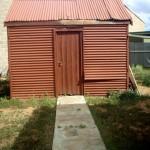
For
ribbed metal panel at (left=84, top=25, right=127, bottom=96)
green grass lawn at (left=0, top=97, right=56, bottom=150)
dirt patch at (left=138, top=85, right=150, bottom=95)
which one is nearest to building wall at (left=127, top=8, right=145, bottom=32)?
dirt patch at (left=138, top=85, right=150, bottom=95)

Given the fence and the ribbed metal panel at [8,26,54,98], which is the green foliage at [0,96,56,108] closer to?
the ribbed metal panel at [8,26,54,98]

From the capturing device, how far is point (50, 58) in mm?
12828

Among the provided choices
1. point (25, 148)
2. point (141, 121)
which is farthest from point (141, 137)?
point (25, 148)

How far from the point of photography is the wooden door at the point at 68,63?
504 inches

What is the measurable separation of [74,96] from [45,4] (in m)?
4.01

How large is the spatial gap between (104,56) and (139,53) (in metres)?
12.1

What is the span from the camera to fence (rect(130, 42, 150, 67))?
24.3 metres

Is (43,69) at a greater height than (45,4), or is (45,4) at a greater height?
(45,4)

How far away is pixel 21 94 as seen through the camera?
42.5ft

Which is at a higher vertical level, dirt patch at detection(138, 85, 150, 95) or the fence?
the fence

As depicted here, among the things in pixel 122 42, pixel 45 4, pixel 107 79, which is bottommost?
pixel 107 79

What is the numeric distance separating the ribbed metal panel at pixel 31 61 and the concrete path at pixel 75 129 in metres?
1.64

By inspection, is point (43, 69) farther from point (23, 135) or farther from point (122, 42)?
point (23, 135)

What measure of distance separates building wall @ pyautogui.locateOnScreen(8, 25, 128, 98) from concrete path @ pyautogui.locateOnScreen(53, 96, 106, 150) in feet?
5.24
